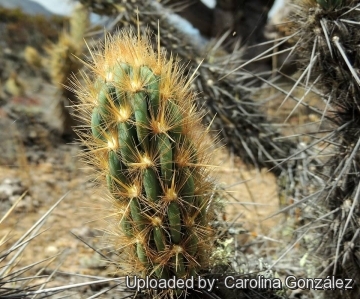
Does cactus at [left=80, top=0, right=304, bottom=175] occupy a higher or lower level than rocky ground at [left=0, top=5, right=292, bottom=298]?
higher

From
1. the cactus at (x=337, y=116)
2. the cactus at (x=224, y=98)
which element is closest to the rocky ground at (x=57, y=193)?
the cactus at (x=224, y=98)

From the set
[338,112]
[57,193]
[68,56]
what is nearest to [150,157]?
[338,112]

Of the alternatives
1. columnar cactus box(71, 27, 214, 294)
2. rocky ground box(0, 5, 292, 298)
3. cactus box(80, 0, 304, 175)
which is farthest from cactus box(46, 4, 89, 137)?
columnar cactus box(71, 27, 214, 294)

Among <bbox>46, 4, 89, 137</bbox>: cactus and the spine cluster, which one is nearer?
the spine cluster

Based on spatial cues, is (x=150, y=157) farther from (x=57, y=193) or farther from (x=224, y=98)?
(x=57, y=193)

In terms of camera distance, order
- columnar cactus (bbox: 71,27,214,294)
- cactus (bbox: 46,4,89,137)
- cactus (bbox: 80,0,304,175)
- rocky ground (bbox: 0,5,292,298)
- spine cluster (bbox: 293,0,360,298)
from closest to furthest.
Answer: columnar cactus (bbox: 71,27,214,294)
spine cluster (bbox: 293,0,360,298)
rocky ground (bbox: 0,5,292,298)
cactus (bbox: 80,0,304,175)
cactus (bbox: 46,4,89,137)

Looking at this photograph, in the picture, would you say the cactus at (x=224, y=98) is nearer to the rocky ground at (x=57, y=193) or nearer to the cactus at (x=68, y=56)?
the rocky ground at (x=57, y=193)

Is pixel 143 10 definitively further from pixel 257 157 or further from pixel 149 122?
pixel 149 122

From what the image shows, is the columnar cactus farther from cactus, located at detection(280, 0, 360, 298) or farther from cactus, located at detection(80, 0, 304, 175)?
cactus, located at detection(80, 0, 304, 175)

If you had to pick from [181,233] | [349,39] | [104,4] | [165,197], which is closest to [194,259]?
[181,233]

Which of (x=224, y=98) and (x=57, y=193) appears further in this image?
(x=57, y=193)
